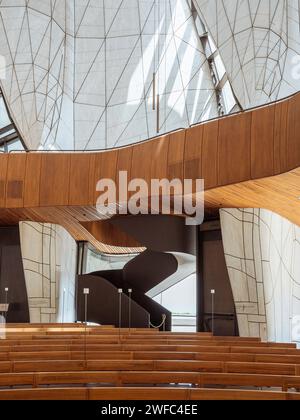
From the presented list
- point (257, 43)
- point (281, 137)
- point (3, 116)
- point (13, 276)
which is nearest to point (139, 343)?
point (281, 137)

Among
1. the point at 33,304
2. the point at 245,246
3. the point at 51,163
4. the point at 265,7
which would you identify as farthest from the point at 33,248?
the point at 265,7

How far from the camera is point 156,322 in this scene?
19.1 m

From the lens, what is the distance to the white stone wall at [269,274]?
14.4 meters

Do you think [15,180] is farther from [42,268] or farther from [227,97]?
[227,97]

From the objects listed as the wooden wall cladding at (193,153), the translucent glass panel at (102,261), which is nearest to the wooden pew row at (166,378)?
the wooden wall cladding at (193,153)

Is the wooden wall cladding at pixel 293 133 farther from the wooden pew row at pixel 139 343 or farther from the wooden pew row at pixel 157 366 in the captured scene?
the wooden pew row at pixel 157 366

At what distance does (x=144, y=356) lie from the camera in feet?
26.9

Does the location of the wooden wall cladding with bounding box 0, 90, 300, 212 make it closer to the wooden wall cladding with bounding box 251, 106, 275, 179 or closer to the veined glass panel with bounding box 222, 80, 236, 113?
the wooden wall cladding with bounding box 251, 106, 275, 179

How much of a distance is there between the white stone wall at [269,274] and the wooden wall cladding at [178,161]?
293 cm

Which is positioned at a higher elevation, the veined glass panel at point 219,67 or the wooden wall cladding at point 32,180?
the veined glass panel at point 219,67

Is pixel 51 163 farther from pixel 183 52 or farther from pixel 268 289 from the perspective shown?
pixel 183 52

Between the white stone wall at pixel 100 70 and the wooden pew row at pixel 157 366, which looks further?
the white stone wall at pixel 100 70

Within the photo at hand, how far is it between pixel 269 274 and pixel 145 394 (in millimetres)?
10056

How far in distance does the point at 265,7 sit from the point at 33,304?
12207mm
